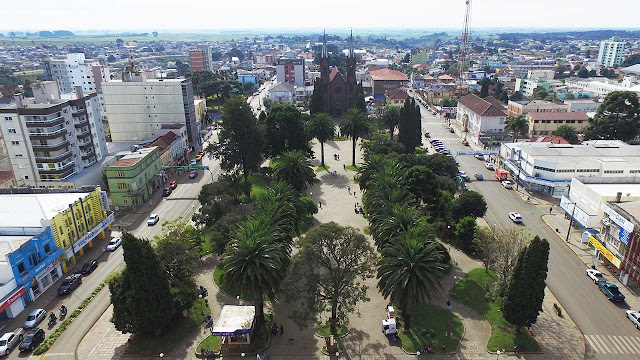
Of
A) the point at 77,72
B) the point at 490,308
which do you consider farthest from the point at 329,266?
the point at 77,72

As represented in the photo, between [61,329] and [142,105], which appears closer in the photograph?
[61,329]

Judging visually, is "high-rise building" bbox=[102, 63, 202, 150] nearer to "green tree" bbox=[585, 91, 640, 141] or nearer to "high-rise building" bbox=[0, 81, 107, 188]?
"high-rise building" bbox=[0, 81, 107, 188]

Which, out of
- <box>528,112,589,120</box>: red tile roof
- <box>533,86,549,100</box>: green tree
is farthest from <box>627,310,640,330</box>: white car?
<box>533,86,549,100</box>: green tree

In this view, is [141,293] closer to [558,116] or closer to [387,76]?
[558,116]

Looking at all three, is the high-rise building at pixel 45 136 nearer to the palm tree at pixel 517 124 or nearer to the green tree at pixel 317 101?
the green tree at pixel 317 101

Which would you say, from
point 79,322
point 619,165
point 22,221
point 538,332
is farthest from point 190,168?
point 619,165
